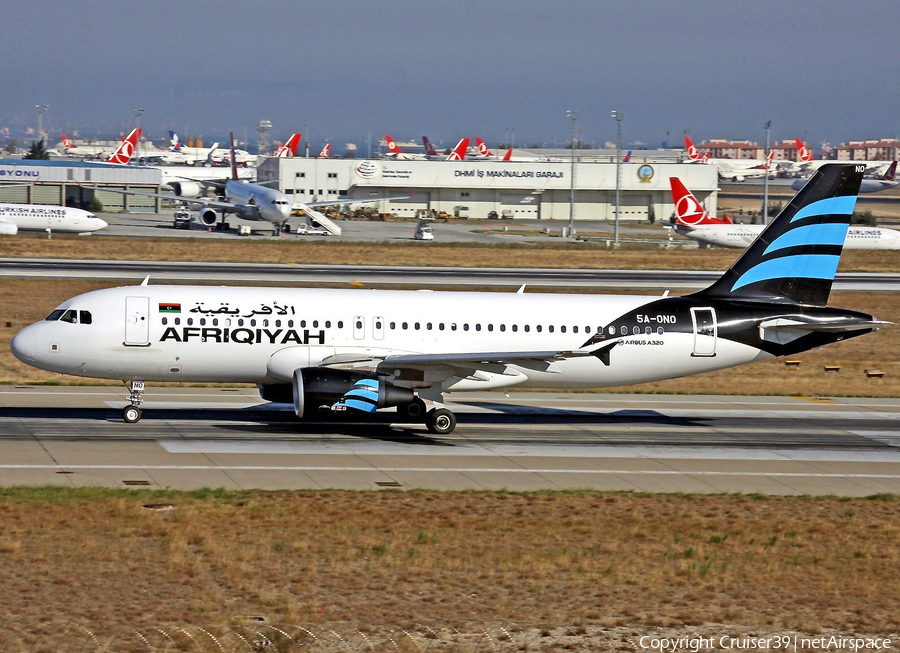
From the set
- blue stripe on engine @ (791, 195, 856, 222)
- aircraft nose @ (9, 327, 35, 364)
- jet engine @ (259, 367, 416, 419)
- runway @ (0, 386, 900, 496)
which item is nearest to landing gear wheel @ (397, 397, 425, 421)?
runway @ (0, 386, 900, 496)

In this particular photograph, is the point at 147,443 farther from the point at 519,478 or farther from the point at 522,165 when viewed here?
the point at 522,165

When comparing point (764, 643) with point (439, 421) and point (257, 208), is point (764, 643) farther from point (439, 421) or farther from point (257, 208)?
point (257, 208)

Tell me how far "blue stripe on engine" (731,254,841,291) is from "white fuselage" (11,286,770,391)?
2.71 meters

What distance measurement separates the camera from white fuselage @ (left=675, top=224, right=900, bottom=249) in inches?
4405

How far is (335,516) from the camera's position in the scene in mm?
22438

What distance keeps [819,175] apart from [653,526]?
19.2 m

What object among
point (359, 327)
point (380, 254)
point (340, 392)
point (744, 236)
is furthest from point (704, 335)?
point (744, 236)

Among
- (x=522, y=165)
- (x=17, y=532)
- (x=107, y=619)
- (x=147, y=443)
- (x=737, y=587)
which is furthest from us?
(x=522, y=165)

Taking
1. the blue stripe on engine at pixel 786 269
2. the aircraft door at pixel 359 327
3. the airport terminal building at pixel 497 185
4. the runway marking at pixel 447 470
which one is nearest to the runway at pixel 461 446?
the runway marking at pixel 447 470

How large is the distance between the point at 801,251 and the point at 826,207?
1.79m

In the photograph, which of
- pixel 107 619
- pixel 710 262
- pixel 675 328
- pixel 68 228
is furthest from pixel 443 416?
pixel 68 228

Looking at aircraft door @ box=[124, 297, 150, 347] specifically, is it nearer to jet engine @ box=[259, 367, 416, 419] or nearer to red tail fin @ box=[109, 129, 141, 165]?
jet engine @ box=[259, 367, 416, 419]

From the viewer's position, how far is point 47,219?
104 m

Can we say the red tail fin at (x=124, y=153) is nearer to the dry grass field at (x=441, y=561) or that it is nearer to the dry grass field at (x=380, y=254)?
the dry grass field at (x=380, y=254)
